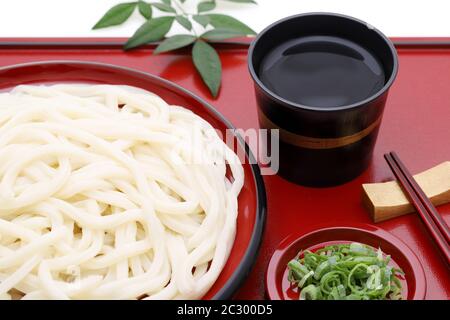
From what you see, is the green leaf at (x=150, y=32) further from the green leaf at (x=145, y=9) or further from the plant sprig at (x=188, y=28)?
the green leaf at (x=145, y=9)

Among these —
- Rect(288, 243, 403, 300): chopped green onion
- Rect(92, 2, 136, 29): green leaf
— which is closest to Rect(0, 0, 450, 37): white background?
Rect(92, 2, 136, 29): green leaf

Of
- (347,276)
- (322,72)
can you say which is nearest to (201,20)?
(322,72)

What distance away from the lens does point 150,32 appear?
9.12 feet

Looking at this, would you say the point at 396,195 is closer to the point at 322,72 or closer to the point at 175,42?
the point at 322,72

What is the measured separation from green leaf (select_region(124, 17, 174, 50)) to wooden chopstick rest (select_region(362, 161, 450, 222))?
955mm

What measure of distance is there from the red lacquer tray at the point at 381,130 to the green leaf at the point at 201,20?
0.11 metres

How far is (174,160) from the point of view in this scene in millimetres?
2107

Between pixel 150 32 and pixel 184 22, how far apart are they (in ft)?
0.41

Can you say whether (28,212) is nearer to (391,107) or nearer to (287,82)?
(287,82)

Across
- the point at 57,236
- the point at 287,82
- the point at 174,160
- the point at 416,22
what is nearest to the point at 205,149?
the point at 174,160

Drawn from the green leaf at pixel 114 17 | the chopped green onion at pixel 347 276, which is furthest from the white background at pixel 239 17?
the chopped green onion at pixel 347 276

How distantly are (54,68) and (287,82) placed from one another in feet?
2.39

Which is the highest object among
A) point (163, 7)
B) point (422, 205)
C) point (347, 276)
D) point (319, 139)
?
point (163, 7)

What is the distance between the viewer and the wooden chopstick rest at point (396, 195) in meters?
2.21
